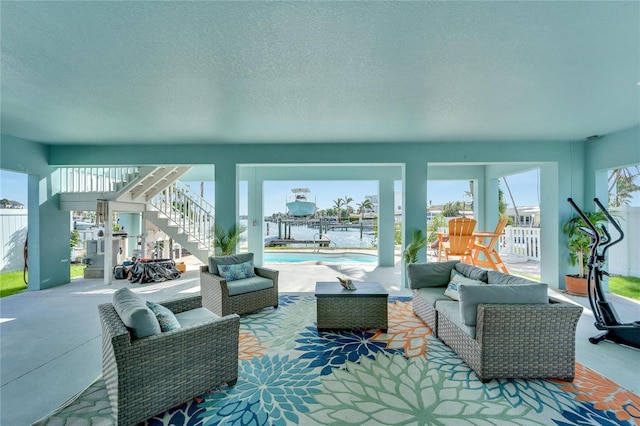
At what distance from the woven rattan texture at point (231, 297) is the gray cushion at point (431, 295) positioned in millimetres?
2220

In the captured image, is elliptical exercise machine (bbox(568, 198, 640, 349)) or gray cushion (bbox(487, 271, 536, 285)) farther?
elliptical exercise machine (bbox(568, 198, 640, 349))

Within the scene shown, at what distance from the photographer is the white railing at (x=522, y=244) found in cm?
810

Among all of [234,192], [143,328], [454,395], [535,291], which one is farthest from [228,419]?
[234,192]

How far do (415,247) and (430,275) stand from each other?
1.52 m

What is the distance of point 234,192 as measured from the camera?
5750 mm

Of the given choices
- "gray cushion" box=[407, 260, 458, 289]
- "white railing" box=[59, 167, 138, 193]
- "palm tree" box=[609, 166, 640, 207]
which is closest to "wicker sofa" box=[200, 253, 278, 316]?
"gray cushion" box=[407, 260, 458, 289]

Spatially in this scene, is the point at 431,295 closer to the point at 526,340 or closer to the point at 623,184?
the point at 526,340

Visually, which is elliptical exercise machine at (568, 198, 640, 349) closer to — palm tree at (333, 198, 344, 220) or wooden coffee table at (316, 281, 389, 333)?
wooden coffee table at (316, 281, 389, 333)

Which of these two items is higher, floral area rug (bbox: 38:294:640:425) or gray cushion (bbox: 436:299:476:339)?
gray cushion (bbox: 436:299:476:339)

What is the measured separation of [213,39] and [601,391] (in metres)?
4.48

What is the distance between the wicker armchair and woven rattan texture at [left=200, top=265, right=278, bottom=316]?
4.99ft

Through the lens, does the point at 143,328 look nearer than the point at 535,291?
Yes

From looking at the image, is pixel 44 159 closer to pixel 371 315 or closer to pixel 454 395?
pixel 371 315

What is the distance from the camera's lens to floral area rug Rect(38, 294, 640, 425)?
6.47ft
